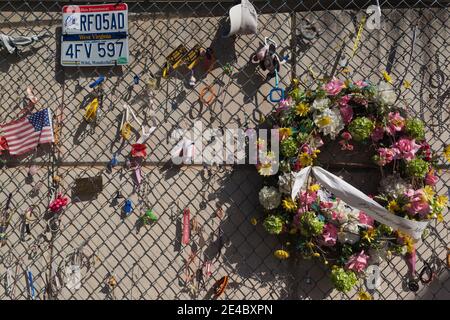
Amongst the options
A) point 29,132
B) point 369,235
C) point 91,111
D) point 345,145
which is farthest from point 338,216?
point 29,132

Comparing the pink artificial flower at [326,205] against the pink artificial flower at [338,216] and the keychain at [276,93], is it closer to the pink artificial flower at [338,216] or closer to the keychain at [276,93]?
the pink artificial flower at [338,216]

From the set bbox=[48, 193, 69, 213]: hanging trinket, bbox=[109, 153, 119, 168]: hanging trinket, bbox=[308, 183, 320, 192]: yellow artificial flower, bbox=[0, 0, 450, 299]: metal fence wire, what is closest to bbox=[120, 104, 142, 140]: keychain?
bbox=[0, 0, 450, 299]: metal fence wire

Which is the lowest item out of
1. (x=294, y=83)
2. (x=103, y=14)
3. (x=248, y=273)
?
(x=248, y=273)

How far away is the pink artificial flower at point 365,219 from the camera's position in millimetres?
2965

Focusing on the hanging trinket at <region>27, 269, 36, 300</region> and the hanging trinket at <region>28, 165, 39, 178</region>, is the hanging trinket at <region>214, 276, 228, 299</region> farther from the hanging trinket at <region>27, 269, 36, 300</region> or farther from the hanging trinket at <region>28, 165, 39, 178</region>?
the hanging trinket at <region>28, 165, 39, 178</region>

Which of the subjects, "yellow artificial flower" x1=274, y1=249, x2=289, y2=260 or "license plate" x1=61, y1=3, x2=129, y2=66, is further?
"license plate" x1=61, y1=3, x2=129, y2=66

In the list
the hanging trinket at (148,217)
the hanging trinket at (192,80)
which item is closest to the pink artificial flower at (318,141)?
the hanging trinket at (192,80)

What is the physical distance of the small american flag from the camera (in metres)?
3.18

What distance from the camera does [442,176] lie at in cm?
312

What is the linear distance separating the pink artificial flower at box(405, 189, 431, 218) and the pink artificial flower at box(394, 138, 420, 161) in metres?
0.21

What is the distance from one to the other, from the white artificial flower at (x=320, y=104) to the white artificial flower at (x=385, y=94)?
309mm
